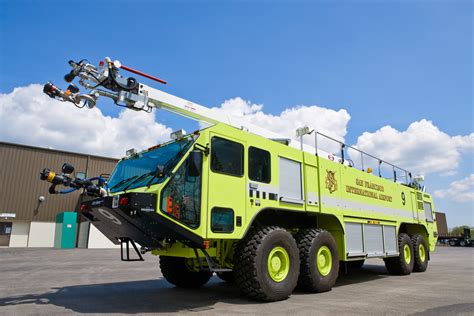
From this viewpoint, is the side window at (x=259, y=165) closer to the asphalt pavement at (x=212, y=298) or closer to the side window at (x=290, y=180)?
the side window at (x=290, y=180)

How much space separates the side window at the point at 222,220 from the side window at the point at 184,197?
1.01 ft

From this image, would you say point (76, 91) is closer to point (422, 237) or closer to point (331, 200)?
point (331, 200)

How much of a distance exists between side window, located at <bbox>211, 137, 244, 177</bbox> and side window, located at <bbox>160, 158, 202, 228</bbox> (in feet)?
1.57

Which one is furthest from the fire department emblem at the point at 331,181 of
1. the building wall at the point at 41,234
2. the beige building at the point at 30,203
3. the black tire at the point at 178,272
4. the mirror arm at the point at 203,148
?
the building wall at the point at 41,234

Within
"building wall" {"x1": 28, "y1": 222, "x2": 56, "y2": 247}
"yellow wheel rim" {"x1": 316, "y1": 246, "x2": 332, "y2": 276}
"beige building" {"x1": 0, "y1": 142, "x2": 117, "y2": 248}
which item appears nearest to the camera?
"yellow wheel rim" {"x1": 316, "y1": 246, "x2": 332, "y2": 276}

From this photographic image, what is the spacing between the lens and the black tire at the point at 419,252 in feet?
37.5

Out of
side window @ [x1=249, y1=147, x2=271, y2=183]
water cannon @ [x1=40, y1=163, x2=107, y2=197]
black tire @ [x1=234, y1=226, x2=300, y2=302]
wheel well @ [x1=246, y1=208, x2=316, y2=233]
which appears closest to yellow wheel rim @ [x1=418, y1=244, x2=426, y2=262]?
wheel well @ [x1=246, y1=208, x2=316, y2=233]

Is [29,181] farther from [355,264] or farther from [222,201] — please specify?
[222,201]

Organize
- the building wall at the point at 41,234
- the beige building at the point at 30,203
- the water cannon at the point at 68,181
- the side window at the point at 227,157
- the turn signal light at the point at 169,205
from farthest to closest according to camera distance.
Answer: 1. the building wall at the point at 41,234
2. the beige building at the point at 30,203
3. the side window at the point at 227,157
4. the water cannon at the point at 68,181
5. the turn signal light at the point at 169,205

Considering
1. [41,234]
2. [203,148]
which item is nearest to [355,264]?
[203,148]

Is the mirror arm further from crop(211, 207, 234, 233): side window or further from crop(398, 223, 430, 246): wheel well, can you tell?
crop(398, 223, 430, 246): wheel well

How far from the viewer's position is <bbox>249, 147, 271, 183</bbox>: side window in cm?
649

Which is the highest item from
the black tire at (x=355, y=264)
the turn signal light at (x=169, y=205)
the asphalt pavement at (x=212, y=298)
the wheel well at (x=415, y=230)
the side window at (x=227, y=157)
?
the side window at (x=227, y=157)

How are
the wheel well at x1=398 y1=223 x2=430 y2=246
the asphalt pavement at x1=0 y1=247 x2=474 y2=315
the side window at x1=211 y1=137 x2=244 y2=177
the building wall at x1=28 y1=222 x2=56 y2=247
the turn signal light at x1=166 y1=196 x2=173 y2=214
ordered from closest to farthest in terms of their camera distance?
1. the turn signal light at x1=166 y1=196 x2=173 y2=214
2. the asphalt pavement at x1=0 y1=247 x2=474 y2=315
3. the side window at x1=211 y1=137 x2=244 y2=177
4. the wheel well at x1=398 y1=223 x2=430 y2=246
5. the building wall at x1=28 y1=222 x2=56 y2=247
